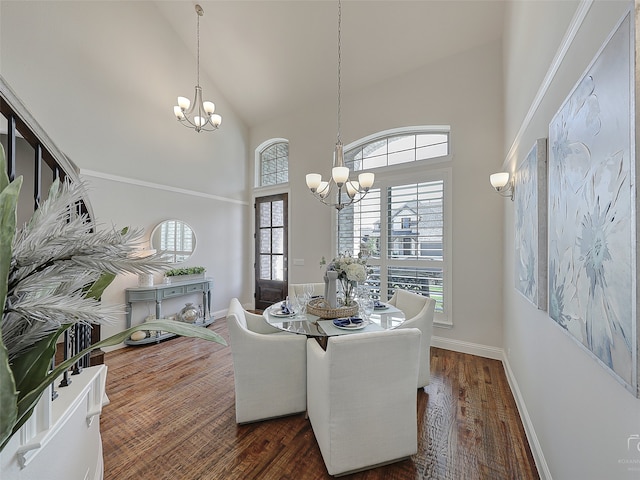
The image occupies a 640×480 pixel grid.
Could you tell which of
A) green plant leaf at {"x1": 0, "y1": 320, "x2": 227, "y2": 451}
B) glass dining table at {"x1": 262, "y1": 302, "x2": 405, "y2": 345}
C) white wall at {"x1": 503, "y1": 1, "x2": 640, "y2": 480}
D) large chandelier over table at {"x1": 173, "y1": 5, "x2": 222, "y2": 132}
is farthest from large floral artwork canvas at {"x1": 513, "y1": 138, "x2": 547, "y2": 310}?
large chandelier over table at {"x1": 173, "y1": 5, "x2": 222, "y2": 132}

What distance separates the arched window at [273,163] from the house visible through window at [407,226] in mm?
1849

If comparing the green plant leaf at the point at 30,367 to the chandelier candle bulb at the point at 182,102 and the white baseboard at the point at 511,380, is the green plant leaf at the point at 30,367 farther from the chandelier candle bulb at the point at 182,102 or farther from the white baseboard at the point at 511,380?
the chandelier candle bulb at the point at 182,102

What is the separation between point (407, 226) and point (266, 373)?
8.87 ft

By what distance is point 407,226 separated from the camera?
3773 millimetres

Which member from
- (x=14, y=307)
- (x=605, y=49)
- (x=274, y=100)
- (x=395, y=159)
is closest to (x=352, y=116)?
(x=395, y=159)

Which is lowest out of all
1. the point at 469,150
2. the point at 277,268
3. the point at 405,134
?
the point at 277,268

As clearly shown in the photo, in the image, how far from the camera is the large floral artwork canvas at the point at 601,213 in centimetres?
82

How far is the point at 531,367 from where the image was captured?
1.91 m

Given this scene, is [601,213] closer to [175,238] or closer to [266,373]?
[266,373]

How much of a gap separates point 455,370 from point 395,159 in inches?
114

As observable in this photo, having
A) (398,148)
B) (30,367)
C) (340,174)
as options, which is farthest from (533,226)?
(398,148)

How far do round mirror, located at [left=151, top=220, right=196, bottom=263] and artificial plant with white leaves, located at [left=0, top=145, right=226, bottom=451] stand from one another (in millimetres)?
3828

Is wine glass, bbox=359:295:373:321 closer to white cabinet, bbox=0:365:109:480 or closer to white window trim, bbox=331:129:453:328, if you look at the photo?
white window trim, bbox=331:129:453:328

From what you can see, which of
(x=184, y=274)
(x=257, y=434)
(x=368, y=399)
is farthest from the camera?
(x=184, y=274)
